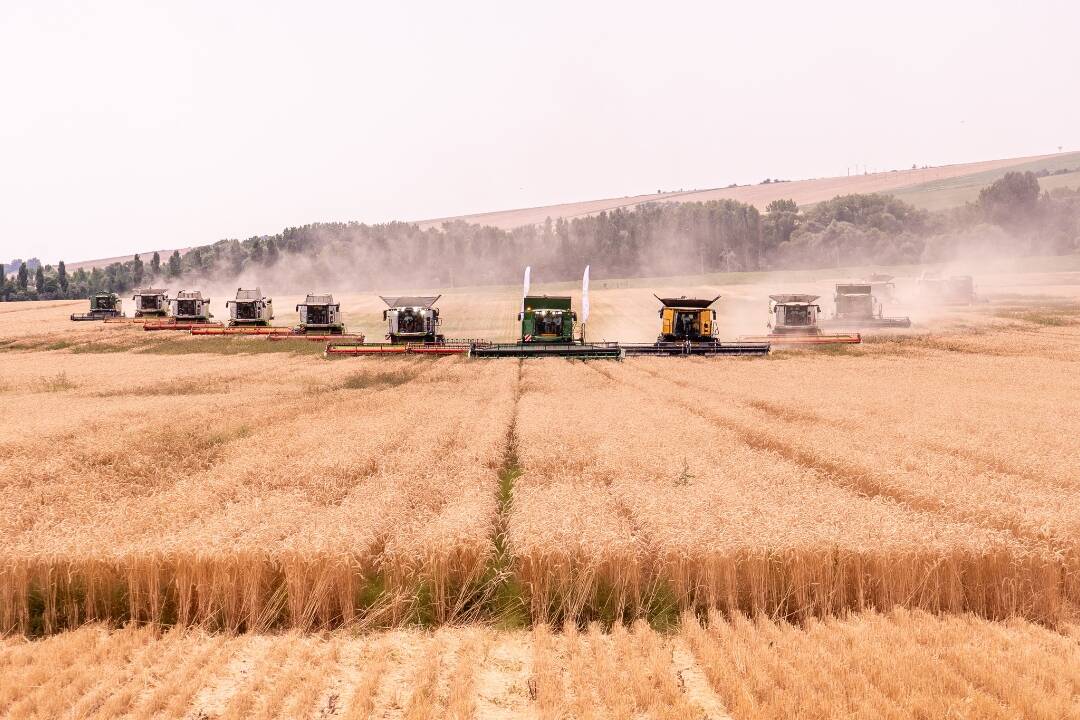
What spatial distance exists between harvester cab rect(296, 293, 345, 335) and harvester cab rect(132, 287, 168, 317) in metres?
20.4

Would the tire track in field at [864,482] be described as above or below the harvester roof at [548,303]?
below

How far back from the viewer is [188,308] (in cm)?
5491

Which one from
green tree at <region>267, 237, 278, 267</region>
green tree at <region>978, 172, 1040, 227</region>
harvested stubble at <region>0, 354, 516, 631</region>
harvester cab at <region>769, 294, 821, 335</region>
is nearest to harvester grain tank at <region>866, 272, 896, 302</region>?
harvester cab at <region>769, 294, 821, 335</region>

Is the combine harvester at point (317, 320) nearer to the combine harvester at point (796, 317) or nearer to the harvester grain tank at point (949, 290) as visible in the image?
the combine harvester at point (796, 317)

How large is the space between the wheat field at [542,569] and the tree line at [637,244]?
367ft

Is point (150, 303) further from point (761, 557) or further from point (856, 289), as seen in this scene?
point (761, 557)

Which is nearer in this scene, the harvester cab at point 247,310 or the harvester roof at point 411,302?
the harvester roof at point 411,302

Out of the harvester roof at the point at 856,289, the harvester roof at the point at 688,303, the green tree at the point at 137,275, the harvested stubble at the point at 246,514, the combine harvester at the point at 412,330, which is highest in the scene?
the green tree at the point at 137,275

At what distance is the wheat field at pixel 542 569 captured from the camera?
20.3 ft

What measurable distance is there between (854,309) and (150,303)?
53.5 meters

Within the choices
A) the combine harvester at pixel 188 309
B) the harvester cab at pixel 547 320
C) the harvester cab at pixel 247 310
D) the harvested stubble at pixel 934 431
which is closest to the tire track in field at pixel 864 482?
the harvested stubble at pixel 934 431

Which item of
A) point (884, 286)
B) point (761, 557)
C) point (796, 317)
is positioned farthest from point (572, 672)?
A: point (884, 286)

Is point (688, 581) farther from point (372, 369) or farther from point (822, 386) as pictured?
point (372, 369)

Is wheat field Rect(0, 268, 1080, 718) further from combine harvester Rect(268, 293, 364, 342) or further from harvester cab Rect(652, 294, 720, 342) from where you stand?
combine harvester Rect(268, 293, 364, 342)
